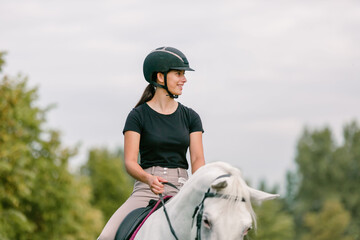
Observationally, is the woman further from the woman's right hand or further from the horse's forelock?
the horse's forelock

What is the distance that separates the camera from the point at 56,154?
1403 inches

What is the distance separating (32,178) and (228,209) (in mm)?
24887

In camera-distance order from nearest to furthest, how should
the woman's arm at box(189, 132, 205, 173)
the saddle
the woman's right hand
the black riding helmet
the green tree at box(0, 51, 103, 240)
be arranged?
the woman's right hand
the saddle
the black riding helmet
the woman's arm at box(189, 132, 205, 173)
the green tree at box(0, 51, 103, 240)

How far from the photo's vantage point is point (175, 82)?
7191 millimetres

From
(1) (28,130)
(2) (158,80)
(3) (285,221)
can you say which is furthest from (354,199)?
(2) (158,80)

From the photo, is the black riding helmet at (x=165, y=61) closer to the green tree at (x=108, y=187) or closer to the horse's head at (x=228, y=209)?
the horse's head at (x=228, y=209)

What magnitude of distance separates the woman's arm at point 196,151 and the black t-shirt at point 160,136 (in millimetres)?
120

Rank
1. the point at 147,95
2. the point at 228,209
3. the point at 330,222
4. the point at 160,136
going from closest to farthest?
the point at 228,209 → the point at 160,136 → the point at 147,95 → the point at 330,222

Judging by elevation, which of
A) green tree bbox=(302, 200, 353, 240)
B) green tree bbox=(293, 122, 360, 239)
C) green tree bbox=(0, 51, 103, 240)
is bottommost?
green tree bbox=(302, 200, 353, 240)

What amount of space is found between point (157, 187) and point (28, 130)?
2724 cm

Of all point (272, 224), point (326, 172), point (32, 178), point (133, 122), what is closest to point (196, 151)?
point (133, 122)

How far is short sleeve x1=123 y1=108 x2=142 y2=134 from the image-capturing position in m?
7.01

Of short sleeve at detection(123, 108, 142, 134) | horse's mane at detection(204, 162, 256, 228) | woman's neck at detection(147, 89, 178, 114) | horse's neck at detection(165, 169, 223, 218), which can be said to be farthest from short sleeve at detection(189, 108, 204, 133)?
Result: horse's mane at detection(204, 162, 256, 228)

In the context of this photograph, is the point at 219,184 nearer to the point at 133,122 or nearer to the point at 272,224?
the point at 133,122
